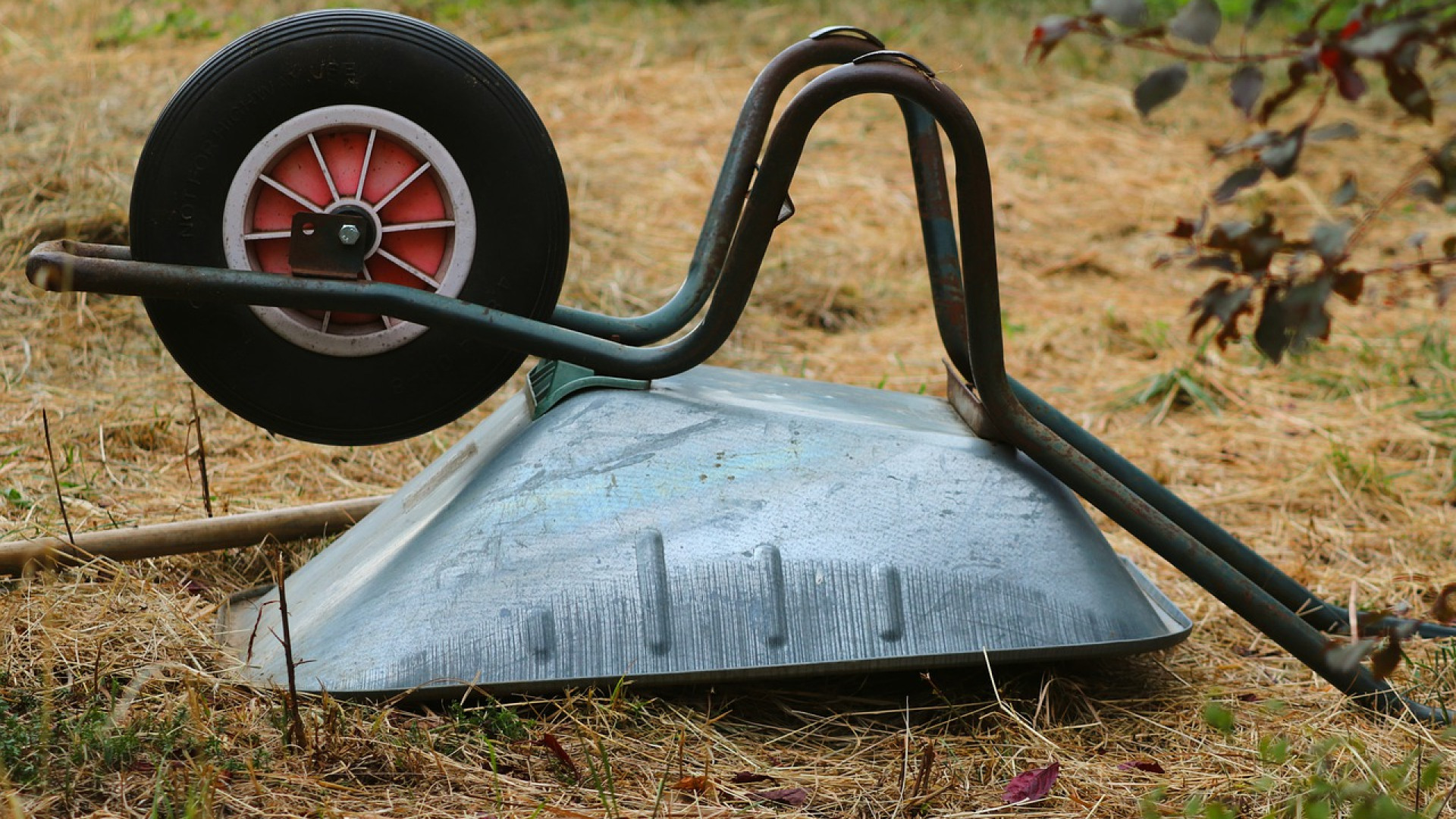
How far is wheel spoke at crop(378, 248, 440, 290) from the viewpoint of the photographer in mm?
1747

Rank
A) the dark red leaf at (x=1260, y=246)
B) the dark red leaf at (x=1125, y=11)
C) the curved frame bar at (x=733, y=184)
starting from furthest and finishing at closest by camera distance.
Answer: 1. the curved frame bar at (x=733, y=184)
2. the dark red leaf at (x=1260, y=246)
3. the dark red leaf at (x=1125, y=11)

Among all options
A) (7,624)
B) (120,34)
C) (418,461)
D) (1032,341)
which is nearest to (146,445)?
(418,461)

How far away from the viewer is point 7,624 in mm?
1745

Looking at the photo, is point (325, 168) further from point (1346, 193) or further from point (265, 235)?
point (1346, 193)

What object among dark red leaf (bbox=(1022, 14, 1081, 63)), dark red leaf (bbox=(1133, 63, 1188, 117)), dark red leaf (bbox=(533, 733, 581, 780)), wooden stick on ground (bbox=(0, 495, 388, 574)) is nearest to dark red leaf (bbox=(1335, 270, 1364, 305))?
dark red leaf (bbox=(1133, 63, 1188, 117))

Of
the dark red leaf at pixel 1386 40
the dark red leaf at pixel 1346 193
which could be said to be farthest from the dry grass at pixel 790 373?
the dark red leaf at pixel 1386 40

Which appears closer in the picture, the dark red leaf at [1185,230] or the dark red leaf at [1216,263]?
the dark red leaf at [1216,263]

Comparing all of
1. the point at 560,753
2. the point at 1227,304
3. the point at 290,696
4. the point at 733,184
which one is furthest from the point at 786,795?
the point at 733,184

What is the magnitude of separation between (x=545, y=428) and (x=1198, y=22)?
109cm

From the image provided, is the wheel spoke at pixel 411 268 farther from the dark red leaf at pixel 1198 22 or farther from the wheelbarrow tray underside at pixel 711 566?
the dark red leaf at pixel 1198 22

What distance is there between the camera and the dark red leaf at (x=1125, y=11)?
1.00m

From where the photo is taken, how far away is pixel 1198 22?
1.00 m

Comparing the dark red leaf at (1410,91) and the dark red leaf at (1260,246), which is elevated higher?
the dark red leaf at (1410,91)

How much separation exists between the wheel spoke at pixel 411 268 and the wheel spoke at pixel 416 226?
34mm
